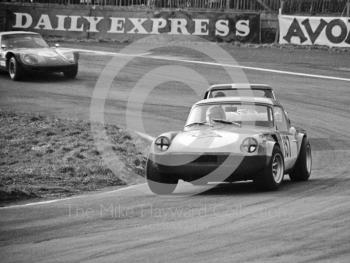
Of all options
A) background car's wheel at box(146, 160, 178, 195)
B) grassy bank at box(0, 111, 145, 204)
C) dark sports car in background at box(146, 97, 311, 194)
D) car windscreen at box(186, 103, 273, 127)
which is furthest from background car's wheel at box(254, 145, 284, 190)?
grassy bank at box(0, 111, 145, 204)

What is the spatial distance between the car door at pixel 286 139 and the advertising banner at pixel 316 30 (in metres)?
17.4

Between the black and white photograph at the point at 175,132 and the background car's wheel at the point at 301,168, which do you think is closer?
the black and white photograph at the point at 175,132

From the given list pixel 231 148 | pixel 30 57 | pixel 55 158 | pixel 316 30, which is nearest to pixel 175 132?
pixel 231 148

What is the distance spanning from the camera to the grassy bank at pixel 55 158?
1167cm

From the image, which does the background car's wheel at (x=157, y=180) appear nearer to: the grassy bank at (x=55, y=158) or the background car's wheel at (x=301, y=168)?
the grassy bank at (x=55, y=158)

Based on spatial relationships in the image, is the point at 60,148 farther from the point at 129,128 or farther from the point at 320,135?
the point at 320,135

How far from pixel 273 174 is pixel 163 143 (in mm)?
1381

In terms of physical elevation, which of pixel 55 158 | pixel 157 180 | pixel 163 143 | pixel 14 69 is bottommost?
pixel 14 69

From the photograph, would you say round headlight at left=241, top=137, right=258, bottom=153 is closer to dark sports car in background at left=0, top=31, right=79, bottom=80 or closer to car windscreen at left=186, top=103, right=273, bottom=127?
car windscreen at left=186, top=103, right=273, bottom=127

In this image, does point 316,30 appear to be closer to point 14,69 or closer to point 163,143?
point 14,69

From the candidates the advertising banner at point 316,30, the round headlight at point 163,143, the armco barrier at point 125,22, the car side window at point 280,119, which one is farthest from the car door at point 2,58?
the round headlight at point 163,143

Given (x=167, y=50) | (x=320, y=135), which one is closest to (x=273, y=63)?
(x=167, y=50)

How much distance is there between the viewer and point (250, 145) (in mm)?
10281

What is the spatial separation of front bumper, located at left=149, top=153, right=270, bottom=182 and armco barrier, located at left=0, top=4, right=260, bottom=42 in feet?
68.3
